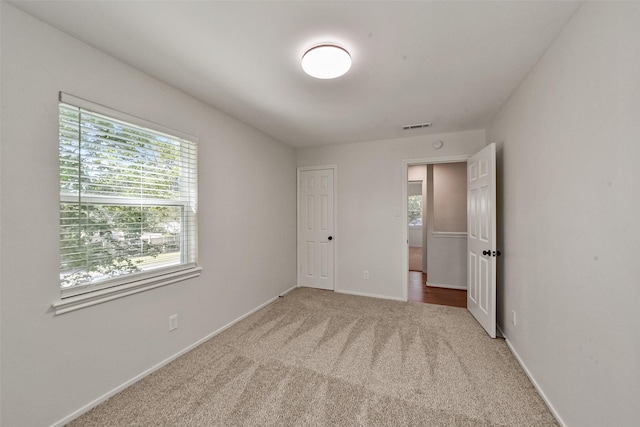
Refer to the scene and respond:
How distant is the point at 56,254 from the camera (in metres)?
1.48

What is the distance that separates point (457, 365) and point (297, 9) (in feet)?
9.33

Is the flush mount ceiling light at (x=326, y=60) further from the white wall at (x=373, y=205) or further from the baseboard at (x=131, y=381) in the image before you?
the baseboard at (x=131, y=381)

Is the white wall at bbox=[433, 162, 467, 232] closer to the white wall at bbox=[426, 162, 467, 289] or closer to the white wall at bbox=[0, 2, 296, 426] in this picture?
the white wall at bbox=[426, 162, 467, 289]

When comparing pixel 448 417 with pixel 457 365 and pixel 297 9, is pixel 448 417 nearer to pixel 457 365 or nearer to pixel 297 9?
pixel 457 365

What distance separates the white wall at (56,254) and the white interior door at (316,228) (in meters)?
1.81

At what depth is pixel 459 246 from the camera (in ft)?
14.4

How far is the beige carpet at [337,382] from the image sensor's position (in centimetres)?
156

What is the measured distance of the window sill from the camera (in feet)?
4.96

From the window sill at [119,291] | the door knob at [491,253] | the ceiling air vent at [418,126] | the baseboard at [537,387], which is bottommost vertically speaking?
the baseboard at [537,387]

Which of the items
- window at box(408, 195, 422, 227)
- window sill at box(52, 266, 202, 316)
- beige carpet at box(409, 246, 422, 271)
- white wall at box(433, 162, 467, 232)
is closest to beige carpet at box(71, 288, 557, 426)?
window sill at box(52, 266, 202, 316)

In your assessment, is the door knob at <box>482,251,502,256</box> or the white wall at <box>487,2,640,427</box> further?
the door knob at <box>482,251,502,256</box>

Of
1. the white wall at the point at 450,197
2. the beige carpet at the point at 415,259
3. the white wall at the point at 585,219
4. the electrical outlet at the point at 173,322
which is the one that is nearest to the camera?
the white wall at the point at 585,219

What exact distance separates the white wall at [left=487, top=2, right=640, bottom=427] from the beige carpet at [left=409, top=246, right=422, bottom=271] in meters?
4.29

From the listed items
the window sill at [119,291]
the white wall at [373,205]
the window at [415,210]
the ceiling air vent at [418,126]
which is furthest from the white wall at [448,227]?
the window at [415,210]
